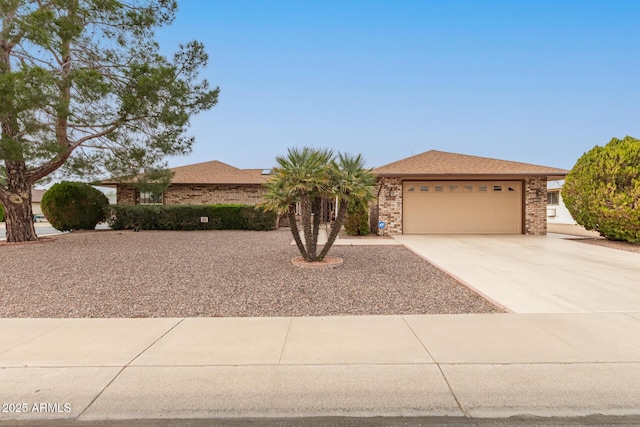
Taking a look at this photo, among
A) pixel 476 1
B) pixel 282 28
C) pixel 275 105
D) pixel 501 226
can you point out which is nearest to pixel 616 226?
pixel 501 226

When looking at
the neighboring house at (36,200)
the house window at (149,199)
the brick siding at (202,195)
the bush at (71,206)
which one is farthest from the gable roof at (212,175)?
the neighboring house at (36,200)

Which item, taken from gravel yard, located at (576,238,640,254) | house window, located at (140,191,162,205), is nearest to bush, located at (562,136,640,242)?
gravel yard, located at (576,238,640,254)

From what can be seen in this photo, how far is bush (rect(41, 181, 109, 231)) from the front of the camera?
1625 cm

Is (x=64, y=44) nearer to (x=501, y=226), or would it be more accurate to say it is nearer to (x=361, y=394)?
(x=361, y=394)

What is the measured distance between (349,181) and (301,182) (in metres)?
1.20

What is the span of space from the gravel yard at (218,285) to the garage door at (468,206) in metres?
5.94

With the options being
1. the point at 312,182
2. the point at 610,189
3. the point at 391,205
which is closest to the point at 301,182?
the point at 312,182

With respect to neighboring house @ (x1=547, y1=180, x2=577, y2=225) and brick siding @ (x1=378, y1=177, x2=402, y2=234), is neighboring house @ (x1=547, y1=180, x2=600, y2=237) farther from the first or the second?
brick siding @ (x1=378, y1=177, x2=402, y2=234)

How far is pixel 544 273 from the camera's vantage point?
7422mm

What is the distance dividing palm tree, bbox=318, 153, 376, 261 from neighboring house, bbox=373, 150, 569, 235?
23.7 feet

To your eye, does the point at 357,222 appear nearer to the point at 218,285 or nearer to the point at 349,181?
the point at 349,181

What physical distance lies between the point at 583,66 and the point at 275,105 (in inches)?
822

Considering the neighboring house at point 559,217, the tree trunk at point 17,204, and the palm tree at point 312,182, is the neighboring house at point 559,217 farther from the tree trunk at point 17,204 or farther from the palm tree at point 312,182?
the tree trunk at point 17,204

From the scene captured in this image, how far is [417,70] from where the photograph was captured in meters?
20.9
